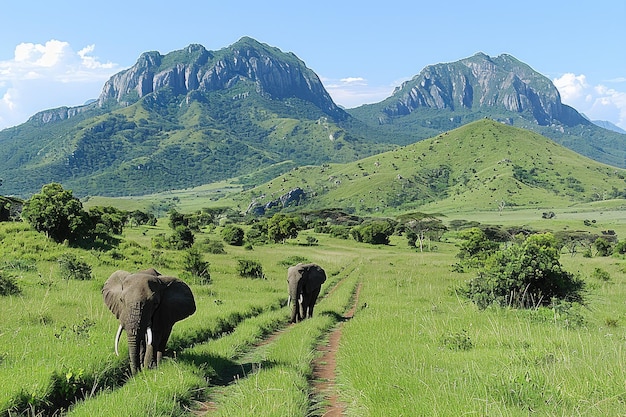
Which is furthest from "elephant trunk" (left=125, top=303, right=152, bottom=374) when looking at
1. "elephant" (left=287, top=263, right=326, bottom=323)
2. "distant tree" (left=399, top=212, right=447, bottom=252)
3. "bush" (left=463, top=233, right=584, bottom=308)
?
"distant tree" (left=399, top=212, right=447, bottom=252)

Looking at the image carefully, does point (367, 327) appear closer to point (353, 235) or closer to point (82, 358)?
point (82, 358)

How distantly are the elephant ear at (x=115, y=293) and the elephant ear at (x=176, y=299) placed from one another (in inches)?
39.4

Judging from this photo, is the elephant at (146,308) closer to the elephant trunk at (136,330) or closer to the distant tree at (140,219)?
the elephant trunk at (136,330)

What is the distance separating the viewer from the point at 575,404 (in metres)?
6.98

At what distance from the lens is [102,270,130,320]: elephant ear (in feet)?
39.3

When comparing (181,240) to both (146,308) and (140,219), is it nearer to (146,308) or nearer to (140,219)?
(146,308)

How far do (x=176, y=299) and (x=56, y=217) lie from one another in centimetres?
2812

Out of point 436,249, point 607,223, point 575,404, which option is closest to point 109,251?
point 575,404

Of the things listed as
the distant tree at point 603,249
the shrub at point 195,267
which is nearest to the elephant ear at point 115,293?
the shrub at point 195,267

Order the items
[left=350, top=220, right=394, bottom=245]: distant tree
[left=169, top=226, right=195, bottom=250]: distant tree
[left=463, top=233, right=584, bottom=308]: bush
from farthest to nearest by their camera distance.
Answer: [left=350, top=220, right=394, bottom=245]: distant tree < [left=169, top=226, right=195, bottom=250]: distant tree < [left=463, top=233, right=584, bottom=308]: bush

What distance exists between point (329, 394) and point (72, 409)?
5.12 m

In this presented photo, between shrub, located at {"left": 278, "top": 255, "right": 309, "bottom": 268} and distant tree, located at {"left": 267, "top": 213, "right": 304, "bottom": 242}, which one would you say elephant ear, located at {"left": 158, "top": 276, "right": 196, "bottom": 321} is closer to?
shrub, located at {"left": 278, "top": 255, "right": 309, "bottom": 268}

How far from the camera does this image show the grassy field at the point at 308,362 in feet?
25.6

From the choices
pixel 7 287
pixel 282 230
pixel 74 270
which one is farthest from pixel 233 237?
pixel 7 287
